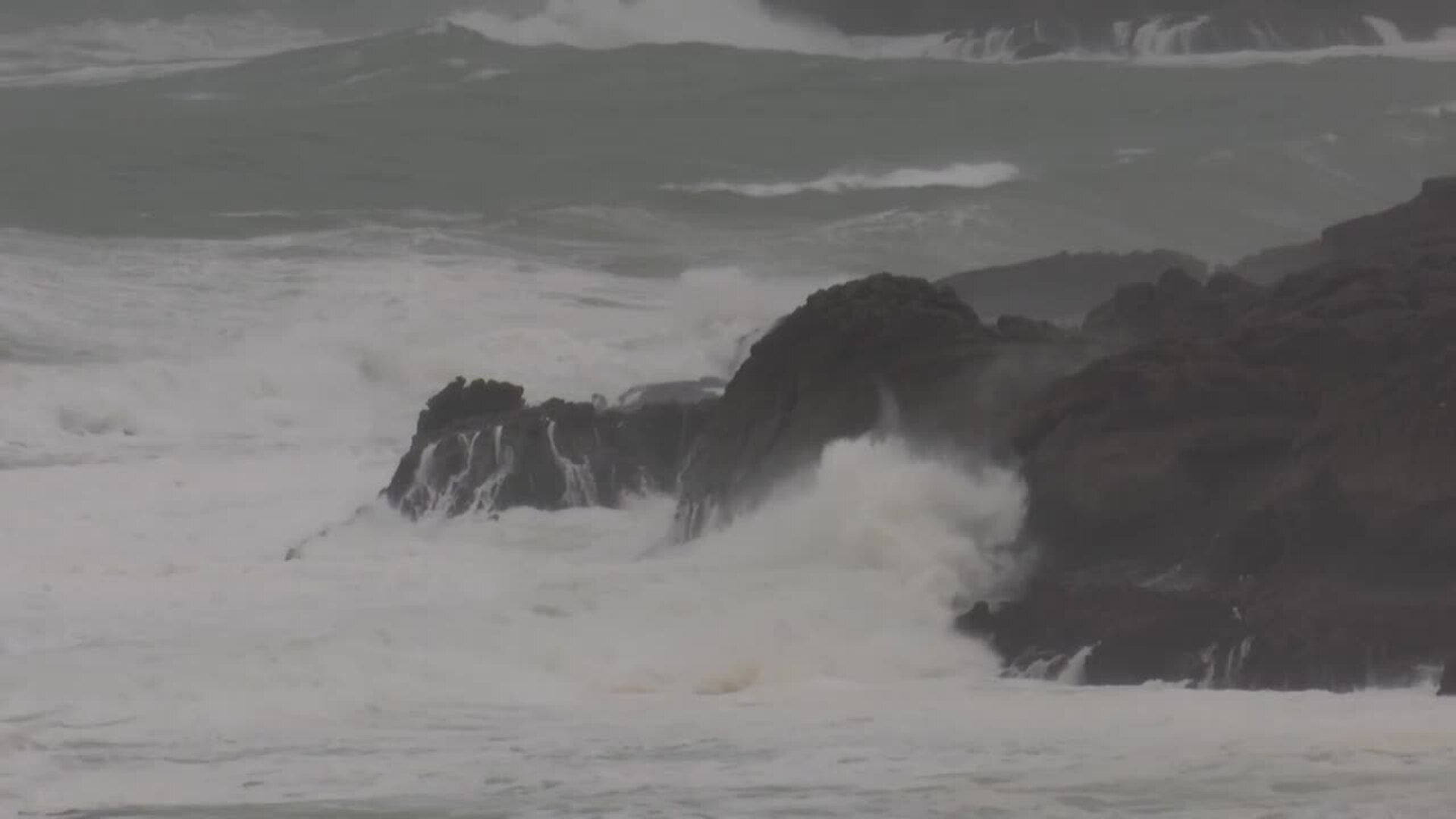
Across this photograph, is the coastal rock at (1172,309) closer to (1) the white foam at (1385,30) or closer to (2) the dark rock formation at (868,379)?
(2) the dark rock formation at (868,379)

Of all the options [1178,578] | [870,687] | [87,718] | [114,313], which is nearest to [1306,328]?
[1178,578]

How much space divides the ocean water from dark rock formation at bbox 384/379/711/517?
20 centimetres

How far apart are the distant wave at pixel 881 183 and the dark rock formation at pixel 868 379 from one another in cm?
1798

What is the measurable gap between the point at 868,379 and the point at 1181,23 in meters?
35.9

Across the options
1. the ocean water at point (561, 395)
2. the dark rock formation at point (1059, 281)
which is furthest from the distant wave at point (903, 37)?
the dark rock formation at point (1059, 281)

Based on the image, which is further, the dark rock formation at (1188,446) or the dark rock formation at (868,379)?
the dark rock formation at (868,379)

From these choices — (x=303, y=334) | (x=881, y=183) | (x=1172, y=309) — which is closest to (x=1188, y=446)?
(x=1172, y=309)

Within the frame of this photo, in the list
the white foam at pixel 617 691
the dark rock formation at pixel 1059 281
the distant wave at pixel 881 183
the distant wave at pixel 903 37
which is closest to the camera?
the white foam at pixel 617 691

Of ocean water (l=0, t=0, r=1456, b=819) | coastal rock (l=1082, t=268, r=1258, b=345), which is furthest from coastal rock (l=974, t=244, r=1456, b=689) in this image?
coastal rock (l=1082, t=268, r=1258, b=345)

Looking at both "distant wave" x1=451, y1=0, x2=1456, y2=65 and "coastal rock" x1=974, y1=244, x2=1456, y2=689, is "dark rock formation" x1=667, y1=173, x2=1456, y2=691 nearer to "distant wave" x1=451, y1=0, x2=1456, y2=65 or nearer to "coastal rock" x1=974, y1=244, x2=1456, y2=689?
"coastal rock" x1=974, y1=244, x2=1456, y2=689

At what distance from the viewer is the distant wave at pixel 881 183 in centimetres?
3194

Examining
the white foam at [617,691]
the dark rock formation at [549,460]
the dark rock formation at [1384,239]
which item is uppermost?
the dark rock formation at [1384,239]

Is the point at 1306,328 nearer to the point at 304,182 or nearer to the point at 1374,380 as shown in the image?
the point at 1374,380

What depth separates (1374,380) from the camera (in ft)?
38.5
